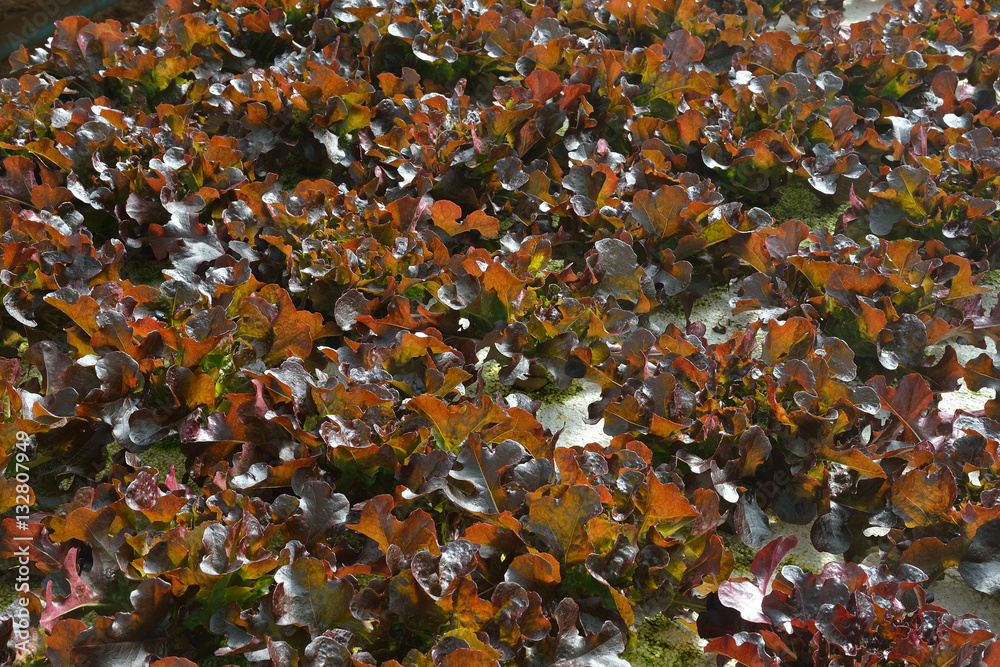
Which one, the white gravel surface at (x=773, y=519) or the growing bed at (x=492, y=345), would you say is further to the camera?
the white gravel surface at (x=773, y=519)

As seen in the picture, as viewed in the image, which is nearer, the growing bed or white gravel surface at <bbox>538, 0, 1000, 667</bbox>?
the growing bed

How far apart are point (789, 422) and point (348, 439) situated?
3.30 ft

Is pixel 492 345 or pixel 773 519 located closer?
pixel 773 519

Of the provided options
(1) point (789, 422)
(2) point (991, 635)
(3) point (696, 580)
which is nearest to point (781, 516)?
(1) point (789, 422)

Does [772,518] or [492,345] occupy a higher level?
[492,345]

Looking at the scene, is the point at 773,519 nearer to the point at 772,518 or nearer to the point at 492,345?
the point at 772,518

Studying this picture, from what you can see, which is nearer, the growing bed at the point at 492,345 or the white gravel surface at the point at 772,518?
the growing bed at the point at 492,345

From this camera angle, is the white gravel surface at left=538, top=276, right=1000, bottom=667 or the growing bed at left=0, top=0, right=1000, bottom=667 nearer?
the growing bed at left=0, top=0, right=1000, bottom=667

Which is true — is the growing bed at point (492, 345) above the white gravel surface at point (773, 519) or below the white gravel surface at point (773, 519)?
above

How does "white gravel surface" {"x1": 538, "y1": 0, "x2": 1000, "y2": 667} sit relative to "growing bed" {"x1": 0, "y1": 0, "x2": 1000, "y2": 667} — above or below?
below

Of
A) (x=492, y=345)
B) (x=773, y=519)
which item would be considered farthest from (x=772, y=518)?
(x=492, y=345)

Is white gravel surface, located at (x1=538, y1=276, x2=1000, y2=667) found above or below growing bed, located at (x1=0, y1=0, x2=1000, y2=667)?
below

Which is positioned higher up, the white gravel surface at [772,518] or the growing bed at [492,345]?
the growing bed at [492,345]

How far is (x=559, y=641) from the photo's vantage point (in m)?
1.38
